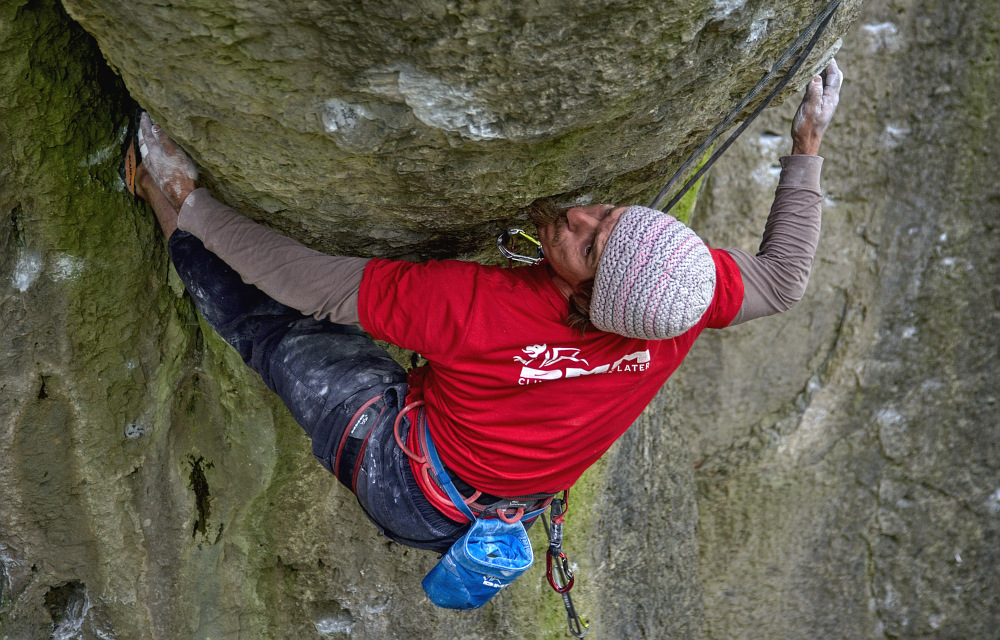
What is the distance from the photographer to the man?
1817 mm

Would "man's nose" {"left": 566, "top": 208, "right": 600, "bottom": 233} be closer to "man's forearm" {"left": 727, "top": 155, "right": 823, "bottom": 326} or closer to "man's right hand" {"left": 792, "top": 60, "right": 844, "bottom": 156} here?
"man's forearm" {"left": 727, "top": 155, "right": 823, "bottom": 326}

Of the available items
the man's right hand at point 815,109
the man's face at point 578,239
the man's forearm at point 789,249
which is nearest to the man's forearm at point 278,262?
the man's face at point 578,239

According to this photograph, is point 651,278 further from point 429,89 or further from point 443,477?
point 443,477

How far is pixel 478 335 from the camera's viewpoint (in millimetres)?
1919

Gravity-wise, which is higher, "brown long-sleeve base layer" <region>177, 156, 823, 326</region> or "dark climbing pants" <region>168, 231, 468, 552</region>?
"brown long-sleeve base layer" <region>177, 156, 823, 326</region>

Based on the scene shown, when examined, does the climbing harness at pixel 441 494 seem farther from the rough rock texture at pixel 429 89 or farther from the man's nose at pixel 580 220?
the man's nose at pixel 580 220

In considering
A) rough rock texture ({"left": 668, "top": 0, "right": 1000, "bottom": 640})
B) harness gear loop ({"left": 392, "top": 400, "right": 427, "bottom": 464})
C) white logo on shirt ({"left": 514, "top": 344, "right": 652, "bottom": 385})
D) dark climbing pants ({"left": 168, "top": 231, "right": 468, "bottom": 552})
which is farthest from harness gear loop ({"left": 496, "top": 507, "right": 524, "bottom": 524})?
rough rock texture ({"left": 668, "top": 0, "right": 1000, "bottom": 640})

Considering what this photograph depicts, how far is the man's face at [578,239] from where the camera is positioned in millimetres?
1859

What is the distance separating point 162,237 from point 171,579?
4.02 feet

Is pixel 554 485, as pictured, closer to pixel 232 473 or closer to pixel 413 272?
pixel 413 272

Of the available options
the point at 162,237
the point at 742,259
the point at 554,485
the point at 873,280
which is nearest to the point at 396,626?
the point at 554,485

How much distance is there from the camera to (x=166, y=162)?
2080mm

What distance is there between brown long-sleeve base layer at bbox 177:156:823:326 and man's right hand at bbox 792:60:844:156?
0.05 m

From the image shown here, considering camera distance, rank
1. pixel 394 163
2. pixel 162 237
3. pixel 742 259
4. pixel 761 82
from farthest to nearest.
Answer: pixel 162 237 → pixel 742 259 → pixel 761 82 → pixel 394 163
